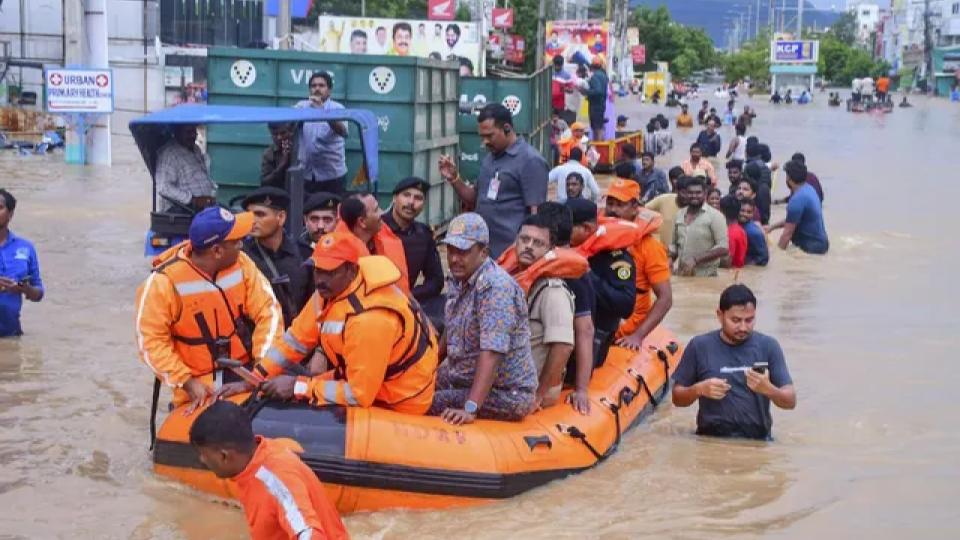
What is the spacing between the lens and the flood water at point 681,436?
702cm

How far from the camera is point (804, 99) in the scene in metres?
89.2

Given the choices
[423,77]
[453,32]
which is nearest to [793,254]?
[423,77]

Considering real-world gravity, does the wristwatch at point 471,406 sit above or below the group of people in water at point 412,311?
below

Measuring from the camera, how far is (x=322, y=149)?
38.2ft

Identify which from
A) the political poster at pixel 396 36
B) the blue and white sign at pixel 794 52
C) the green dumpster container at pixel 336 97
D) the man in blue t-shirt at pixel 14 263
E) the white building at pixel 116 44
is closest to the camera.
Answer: the man in blue t-shirt at pixel 14 263

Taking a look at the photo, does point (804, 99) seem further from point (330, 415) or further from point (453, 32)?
point (330, 415)

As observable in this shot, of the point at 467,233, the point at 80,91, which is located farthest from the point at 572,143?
the point at 467,233

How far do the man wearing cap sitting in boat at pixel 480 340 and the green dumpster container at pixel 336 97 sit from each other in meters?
5.75

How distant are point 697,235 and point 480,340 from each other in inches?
280

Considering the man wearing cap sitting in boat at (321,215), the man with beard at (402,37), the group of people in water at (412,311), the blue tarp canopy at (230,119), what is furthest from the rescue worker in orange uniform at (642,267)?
the man with beard at (402,37)

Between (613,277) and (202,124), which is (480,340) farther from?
(202,124)

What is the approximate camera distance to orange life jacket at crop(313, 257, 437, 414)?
646 centimetres

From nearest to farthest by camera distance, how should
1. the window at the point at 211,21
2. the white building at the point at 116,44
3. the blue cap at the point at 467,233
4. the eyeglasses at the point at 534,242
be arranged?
the blue cap at the point at 467,233
the eyeglasses at the point at 534,242
the white building at the point at 116,44
the window at the point at 211,21

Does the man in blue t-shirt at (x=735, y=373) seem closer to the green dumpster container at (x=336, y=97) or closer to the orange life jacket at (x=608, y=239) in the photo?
the orange life jacket at (x=608, y=239)
